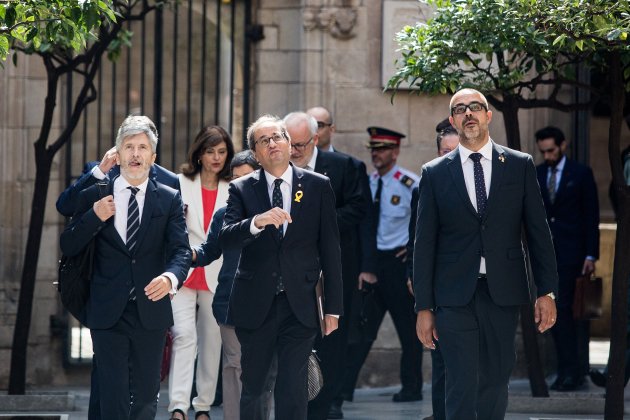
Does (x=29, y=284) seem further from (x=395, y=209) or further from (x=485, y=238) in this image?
(x=485, y=238)

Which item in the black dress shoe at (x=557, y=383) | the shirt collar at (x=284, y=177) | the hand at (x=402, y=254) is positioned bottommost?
the black dress shoe at (x=557, y=383)

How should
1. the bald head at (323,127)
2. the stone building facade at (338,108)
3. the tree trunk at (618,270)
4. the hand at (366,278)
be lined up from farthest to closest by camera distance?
the stone building facade at (338,108) < the hand at (366,278) < the bald head at (323,127) < the tree trunk at (618,270)

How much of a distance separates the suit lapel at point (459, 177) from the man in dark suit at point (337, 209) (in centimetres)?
208

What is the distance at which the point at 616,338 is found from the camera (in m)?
9.16

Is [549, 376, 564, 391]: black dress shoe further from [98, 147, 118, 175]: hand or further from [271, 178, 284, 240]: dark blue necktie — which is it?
[98, 147, 118, 175]: hand

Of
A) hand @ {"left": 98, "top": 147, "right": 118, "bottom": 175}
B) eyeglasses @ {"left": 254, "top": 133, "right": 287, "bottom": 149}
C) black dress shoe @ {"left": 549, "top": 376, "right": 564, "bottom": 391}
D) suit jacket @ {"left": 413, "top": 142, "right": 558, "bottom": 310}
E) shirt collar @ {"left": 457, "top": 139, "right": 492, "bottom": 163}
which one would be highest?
eyeglasses @ {"left": 254, "top": 133, "right": 287, "bottom": 149}

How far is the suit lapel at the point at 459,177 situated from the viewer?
24.3 feet

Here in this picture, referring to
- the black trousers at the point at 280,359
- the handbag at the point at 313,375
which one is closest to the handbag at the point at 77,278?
the black trousers at the point at 280,359

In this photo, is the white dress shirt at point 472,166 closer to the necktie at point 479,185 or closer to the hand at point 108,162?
the necktie at point 479,185

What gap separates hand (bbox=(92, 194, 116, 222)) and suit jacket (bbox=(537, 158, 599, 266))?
488cm

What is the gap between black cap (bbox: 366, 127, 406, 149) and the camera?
11.2 meters

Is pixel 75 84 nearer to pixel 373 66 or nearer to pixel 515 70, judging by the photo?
pixel 373 66

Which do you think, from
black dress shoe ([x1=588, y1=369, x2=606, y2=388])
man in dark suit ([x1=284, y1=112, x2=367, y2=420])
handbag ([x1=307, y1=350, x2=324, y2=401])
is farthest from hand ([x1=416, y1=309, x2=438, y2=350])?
black dress shoe ([x1=588, y1=369, x2=606, y2=388])

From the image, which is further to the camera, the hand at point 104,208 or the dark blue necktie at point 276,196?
the dark blue necktie at point 276,196
